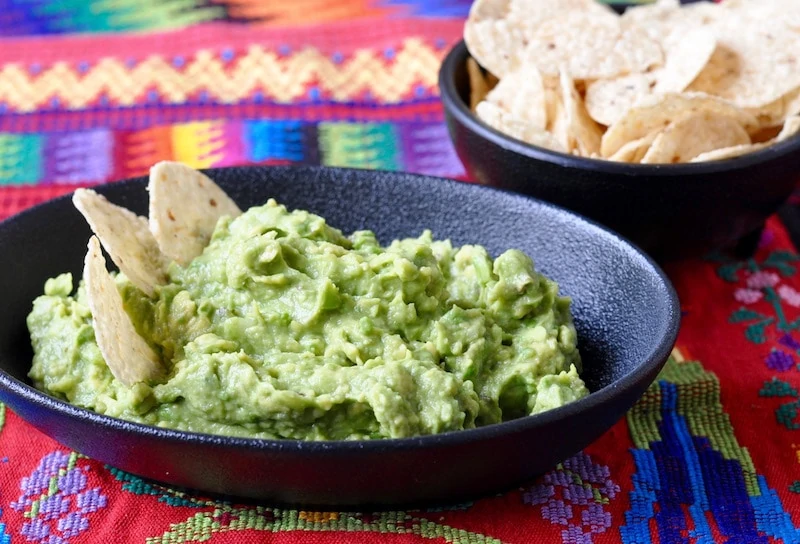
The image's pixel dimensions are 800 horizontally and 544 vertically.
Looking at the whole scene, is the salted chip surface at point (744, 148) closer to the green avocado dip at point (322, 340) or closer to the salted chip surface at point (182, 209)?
the green avocado dip at point (322, 340)

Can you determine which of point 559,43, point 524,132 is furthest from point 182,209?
point 559,43

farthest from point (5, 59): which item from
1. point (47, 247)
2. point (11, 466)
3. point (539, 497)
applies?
point (539, 497)

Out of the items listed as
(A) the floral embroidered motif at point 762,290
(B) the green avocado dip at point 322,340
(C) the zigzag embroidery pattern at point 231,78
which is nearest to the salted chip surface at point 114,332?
(B) the green avocado dip at point 322,340

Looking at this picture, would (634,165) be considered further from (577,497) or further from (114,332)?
(114,332)

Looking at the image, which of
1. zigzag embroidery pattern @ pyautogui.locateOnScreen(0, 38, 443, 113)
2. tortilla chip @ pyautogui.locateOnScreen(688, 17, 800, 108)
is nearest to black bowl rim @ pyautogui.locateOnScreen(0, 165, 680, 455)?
tortilla chip @ pyautogui.locateOnScreen(688, 17, 800, 108)

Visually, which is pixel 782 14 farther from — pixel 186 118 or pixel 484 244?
pixel 186 118
